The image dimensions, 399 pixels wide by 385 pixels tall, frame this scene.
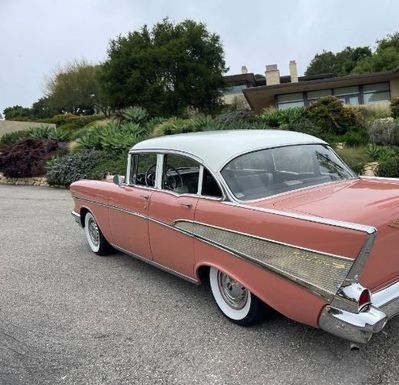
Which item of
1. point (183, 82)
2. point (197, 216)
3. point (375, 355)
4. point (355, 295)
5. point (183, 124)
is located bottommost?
point (375, 355)

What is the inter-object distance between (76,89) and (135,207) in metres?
49.4

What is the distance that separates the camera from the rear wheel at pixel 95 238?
18.3 feet

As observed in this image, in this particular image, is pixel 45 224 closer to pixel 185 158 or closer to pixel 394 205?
pixel 185 158

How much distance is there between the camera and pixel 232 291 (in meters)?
3.58

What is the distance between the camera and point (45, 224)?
801 cm

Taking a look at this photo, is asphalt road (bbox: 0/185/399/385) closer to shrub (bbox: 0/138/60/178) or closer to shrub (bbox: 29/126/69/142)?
shrub (bbox: 0/138/60/178)

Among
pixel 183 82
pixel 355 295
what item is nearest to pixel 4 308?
pixel 355 295

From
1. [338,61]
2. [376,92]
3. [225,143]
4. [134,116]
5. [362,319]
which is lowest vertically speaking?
[362,319]

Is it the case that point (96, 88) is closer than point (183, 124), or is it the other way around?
point (183, 124)

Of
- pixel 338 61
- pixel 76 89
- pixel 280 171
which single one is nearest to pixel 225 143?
pixel 280 171

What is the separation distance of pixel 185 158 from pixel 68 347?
186 centimetres

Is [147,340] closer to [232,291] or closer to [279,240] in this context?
[232,291]

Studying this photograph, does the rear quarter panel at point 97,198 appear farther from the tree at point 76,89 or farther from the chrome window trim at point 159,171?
the tree at point 76,89

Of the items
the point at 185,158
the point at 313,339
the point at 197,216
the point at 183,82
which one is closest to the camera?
the point at 313,339
